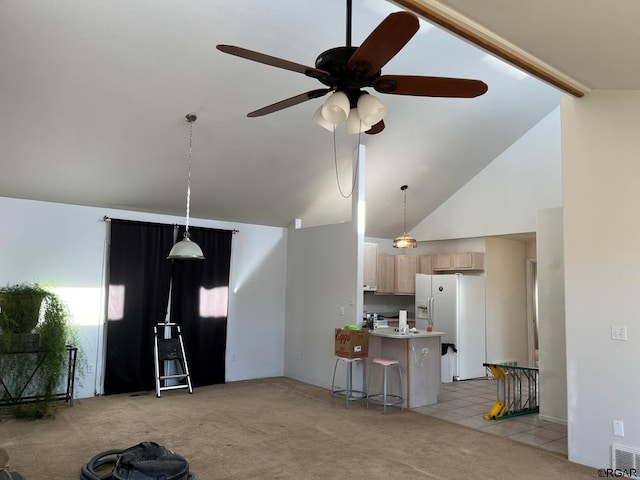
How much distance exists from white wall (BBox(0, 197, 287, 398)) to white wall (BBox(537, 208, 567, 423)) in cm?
405

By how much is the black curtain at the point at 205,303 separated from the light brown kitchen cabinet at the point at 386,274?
290cm

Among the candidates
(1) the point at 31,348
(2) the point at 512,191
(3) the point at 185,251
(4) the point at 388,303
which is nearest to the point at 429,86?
(3) the point at 185,251

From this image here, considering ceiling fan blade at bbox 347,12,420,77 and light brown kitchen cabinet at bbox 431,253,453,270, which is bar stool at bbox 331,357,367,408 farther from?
ceiling fan blade at bbox 347,12,420,77

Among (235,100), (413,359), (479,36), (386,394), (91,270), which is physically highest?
(235,100)

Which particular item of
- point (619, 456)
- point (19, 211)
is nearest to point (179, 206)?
point (19, 211)

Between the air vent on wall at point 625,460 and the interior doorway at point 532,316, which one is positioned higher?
the interior doorway at point 532,316

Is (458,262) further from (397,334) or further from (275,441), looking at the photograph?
(275,441)

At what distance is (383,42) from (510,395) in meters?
4.87

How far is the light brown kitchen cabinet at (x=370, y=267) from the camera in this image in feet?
26.7

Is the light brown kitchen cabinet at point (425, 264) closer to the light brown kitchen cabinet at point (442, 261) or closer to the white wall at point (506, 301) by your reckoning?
the light brown kitchen cabinet at point (442, 261)

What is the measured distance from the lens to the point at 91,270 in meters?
6.04

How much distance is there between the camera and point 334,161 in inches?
247

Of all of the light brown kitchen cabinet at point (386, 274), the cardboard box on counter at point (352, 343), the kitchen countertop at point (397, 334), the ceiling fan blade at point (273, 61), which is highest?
the ceiling fan blade at point (273, 61)

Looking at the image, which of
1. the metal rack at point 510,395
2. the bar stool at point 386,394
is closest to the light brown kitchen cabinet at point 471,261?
the metal rack at point 510,395
